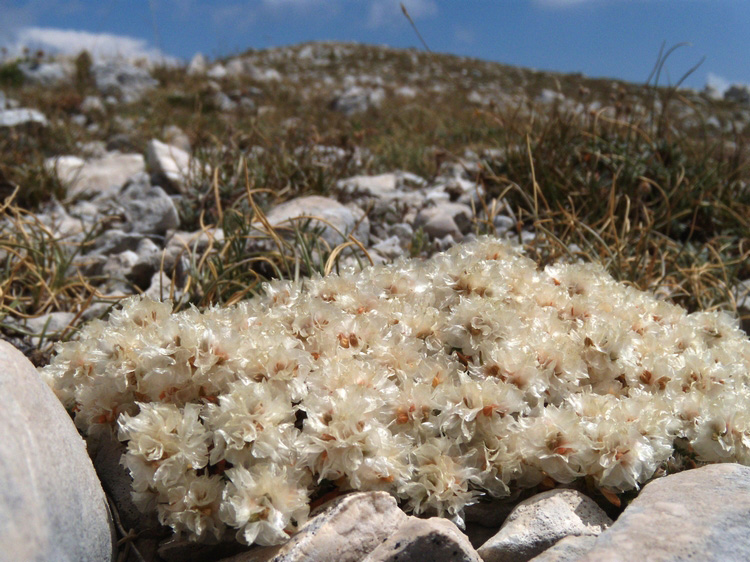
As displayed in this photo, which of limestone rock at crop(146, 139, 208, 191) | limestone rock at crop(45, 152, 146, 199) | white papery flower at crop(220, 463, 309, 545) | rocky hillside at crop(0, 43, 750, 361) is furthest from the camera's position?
limestone rock at crop(45, 152, 146, 199)

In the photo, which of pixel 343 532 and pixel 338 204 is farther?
pixel 338 204

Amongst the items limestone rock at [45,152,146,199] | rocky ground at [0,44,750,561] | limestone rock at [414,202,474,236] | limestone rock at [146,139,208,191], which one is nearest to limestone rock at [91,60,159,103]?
rocky ground at [0,44,750,561]

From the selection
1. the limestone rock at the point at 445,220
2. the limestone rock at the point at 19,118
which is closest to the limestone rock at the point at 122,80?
the limestone rock at the point at 19,118

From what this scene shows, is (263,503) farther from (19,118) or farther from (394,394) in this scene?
(19,118)

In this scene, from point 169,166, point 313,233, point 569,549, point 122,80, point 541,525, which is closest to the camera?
point 569,549

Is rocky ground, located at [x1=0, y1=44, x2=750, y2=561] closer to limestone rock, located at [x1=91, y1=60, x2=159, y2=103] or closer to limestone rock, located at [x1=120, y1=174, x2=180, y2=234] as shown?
limestone rock, located at [x1=120, y1=174, x2=180, y2=234]

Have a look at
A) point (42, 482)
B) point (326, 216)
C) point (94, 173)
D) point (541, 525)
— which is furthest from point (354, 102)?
point (42, 482)

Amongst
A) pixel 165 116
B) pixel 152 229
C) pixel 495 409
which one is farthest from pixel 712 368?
pixel 165 116

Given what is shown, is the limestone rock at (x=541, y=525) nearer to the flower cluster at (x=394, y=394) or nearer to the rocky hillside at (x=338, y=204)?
the flower cluster at (x=394, y=394)
